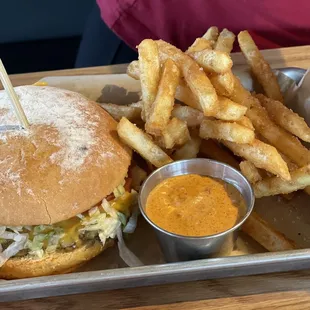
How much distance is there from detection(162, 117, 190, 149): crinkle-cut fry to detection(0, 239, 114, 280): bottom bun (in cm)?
43

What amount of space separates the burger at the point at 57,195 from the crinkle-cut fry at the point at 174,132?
0.17 metres

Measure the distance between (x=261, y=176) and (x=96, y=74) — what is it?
3.53 feet

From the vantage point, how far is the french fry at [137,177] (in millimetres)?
2100

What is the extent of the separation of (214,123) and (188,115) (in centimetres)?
12

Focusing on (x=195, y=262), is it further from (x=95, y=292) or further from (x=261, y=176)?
(x=261, y=176)

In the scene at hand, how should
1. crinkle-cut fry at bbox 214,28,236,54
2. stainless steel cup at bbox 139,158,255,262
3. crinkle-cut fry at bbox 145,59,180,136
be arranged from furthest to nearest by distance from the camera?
1. crinkle-cut fry at bbox 214,28,236,54
2. crinkle-cut fry at bbox 145,59,180,136
3. stainless steel cup at bbox 139,158,255,262

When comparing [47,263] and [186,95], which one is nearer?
[47,263]

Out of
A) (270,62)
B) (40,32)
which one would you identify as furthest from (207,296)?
(40,32)

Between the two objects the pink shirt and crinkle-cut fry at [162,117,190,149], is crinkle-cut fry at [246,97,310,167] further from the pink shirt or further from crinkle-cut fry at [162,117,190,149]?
the pink shirt

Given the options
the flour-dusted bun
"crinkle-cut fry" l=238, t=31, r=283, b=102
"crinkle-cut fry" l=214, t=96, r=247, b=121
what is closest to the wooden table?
the flour-dusted bun

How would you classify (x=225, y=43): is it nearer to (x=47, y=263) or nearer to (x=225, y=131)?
(x=225, y=131)

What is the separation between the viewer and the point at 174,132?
1.97 meters

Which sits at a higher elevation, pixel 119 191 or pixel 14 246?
pixel 119 191

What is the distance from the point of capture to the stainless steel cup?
5.84ft
